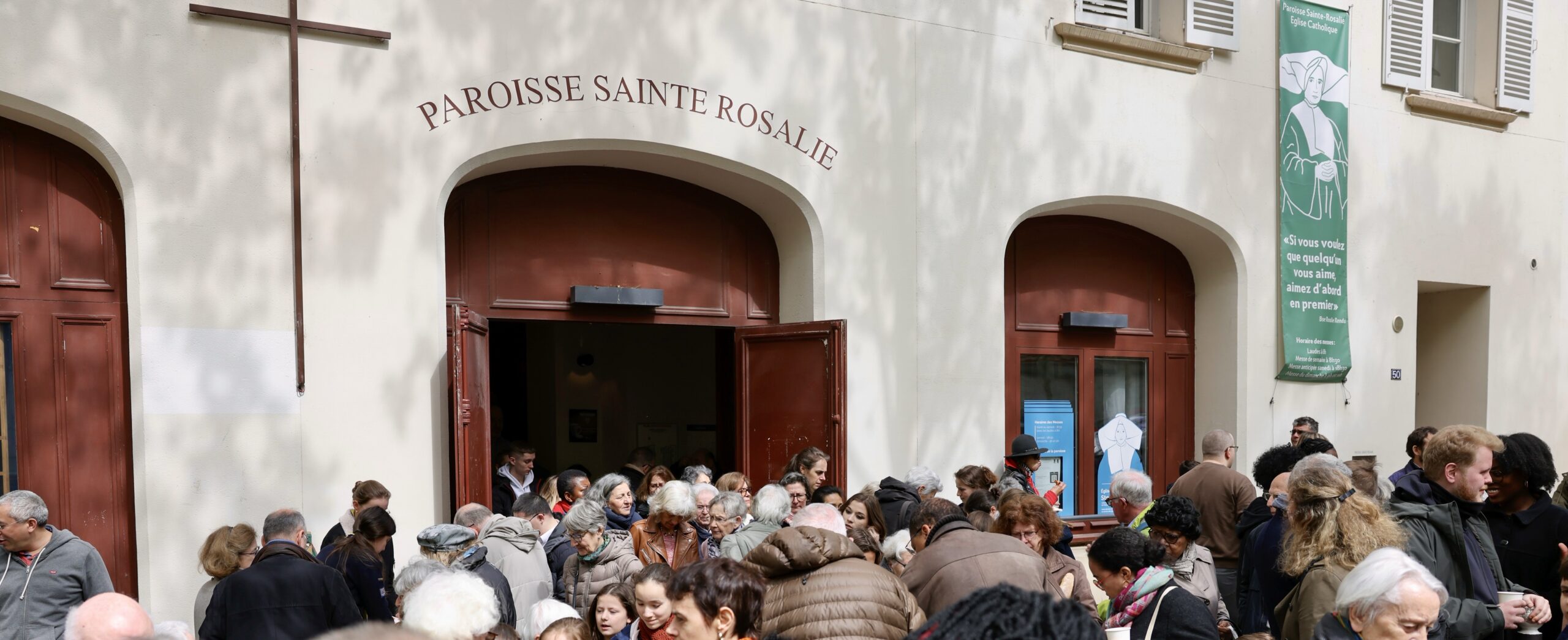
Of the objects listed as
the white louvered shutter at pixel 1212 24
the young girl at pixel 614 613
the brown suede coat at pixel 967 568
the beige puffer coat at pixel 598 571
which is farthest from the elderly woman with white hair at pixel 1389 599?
the white louvered shutter at pixel 1212 24

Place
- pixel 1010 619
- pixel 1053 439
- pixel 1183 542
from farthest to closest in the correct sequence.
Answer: pixel 1053 439 < pixel 1183 542 < pixel 1010 619

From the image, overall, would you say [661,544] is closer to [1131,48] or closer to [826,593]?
[826,593]

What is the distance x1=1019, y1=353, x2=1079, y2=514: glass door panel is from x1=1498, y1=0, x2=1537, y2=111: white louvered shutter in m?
6.35

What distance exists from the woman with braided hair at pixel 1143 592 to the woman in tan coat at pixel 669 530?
2565mm

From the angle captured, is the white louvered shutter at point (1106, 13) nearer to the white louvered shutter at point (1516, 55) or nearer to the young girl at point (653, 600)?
the white louvered shutter at point (1516, 55)

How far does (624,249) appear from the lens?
1052 centimetres

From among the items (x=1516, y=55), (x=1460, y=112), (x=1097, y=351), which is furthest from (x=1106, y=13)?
(x=1516, y=55)

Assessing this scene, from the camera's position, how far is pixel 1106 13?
1199 centimetres

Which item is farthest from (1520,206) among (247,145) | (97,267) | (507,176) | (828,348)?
(97,267)

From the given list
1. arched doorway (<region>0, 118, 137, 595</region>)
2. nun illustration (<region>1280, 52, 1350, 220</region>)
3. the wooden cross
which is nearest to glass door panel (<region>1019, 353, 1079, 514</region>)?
nun illustration (<region>1280, 52, 1350, 220</region>)

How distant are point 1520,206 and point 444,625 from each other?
1465 cm

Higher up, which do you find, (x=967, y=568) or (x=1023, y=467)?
(x=967, y=568)

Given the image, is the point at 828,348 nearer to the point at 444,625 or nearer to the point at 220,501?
the point at 220,501

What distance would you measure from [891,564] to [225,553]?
131 inches
